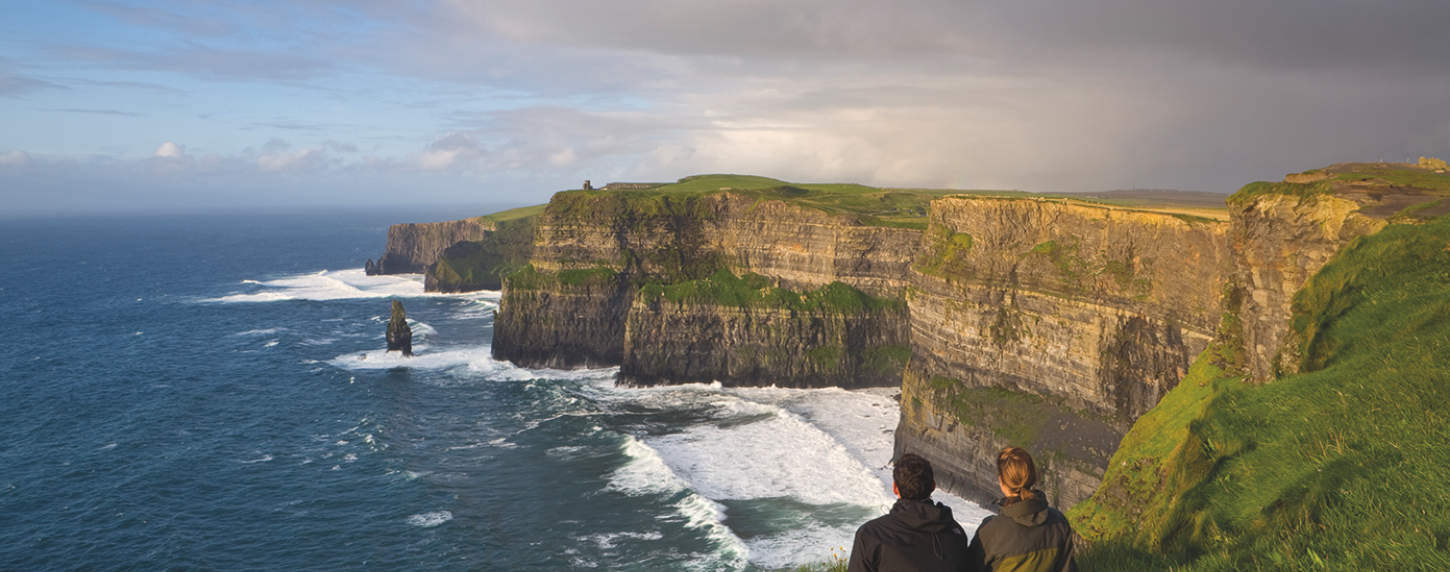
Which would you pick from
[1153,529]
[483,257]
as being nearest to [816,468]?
[1153,529]

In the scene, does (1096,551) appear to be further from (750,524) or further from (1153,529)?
(750,524)

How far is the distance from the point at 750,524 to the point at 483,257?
10781 centimetres

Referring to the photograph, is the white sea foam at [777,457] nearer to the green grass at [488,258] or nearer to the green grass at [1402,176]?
the green grass at [1402,176]

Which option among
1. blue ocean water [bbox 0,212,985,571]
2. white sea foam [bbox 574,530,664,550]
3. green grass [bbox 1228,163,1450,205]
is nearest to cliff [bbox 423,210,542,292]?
blue ocean water [bbox 0,212,985,571]

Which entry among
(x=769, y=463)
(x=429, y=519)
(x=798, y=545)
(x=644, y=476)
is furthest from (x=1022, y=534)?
(x=769, y=463)

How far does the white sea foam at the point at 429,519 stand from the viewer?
41.7 metres

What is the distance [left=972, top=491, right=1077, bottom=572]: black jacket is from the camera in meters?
8.27

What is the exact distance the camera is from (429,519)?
4234 cm

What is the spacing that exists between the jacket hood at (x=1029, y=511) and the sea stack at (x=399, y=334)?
272 feet

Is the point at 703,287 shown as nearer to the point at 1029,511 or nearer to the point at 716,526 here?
the point at 716,526

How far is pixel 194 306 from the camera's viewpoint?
11681 cm

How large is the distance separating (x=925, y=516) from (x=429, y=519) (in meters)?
40.2

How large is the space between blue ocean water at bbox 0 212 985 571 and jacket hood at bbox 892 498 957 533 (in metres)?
29.7

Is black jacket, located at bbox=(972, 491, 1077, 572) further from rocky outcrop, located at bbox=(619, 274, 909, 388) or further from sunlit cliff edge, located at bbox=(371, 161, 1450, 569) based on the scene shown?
rocky outcrop, located at bbox=(619, 274, 909, 388)
